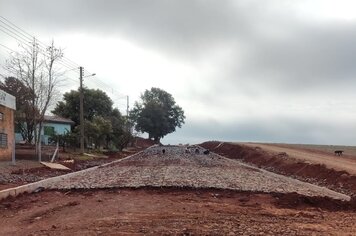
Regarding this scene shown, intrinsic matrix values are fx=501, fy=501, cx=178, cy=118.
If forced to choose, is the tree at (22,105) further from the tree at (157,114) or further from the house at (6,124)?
the tree at (157,114)

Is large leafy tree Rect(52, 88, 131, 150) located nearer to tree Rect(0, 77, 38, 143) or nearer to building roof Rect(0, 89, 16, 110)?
tree Rect(0, 77, 38, 143)

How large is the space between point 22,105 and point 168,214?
36801 mm

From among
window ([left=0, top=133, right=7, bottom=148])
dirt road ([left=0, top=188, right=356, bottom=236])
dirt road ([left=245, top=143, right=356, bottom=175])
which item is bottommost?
dirt road ([left=0, top=188, right=356, bottom=236])

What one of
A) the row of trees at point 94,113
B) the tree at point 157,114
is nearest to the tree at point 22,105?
the row of trees at point 94,113

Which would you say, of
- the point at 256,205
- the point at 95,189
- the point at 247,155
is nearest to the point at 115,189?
the point at 95,189

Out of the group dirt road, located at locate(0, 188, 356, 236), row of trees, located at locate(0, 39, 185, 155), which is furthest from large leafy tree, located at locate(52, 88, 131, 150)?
dirt road, located at locate(0, 188, 356, 236)

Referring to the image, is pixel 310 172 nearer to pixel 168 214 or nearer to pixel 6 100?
pixel 168 214

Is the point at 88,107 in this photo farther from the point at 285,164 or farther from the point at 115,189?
the point at 115,189

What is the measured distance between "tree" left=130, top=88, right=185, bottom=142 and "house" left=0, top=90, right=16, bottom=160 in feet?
220

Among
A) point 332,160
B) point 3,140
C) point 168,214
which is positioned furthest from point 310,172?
point 3,140

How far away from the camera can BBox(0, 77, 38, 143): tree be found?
43.1 meters

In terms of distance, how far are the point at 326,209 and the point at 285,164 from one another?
1925 cm

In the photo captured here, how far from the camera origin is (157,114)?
10281 centimetres

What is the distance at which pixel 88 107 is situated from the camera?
7150 centimetres
